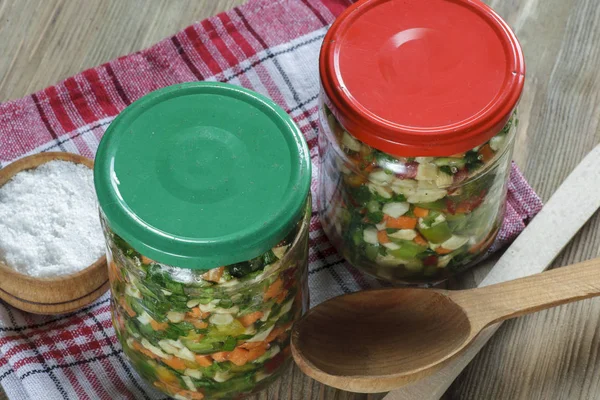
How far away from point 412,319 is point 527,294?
11 centimetres

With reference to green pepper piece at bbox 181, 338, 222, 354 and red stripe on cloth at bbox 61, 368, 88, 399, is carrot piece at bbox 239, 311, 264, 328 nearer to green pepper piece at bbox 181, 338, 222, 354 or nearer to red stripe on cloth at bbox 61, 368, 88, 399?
green pepper piece at bbox 181, 338, 222, 354

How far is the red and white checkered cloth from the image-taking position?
96 centimetres

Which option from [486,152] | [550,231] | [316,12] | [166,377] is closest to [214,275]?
[166,377]

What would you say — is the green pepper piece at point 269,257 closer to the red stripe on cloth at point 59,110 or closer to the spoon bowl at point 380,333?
the spoon bowl at point 380,333

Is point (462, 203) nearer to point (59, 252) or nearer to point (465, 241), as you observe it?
point (465, 241)

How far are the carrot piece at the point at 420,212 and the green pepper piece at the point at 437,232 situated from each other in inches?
0.6

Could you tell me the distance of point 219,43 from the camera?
3.85ft

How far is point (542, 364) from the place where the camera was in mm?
968

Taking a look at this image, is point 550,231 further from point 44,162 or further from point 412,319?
point 44,162

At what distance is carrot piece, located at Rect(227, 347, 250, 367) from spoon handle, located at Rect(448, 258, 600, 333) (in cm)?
21

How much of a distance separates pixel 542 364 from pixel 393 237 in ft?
0.69

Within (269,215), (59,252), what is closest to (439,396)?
(269,215)

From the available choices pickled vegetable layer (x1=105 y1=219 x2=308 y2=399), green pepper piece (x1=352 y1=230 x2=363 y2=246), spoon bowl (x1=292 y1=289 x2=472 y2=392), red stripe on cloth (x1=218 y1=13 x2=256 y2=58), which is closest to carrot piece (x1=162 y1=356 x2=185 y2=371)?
pickled vegetable layer (x1=105 y1=219 x2=308 y2=399)

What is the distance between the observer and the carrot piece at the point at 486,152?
0.87m
